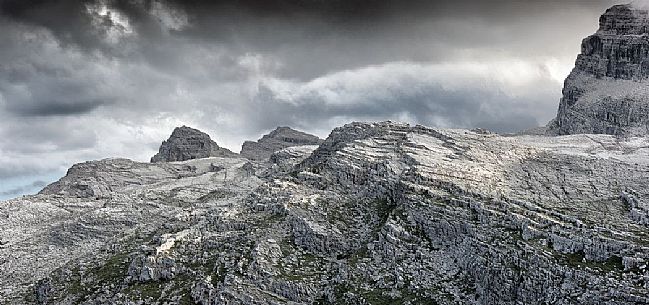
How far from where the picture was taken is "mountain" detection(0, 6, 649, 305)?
104125mm

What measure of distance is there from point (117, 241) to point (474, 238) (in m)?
102

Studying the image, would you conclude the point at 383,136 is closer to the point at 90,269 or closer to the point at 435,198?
the point at 435,198

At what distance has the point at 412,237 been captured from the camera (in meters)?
123

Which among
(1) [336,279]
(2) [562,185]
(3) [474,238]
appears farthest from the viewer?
(2) [562,185]

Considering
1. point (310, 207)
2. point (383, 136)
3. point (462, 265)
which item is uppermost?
point (383, 136)

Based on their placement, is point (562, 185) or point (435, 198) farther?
point (562, 185)

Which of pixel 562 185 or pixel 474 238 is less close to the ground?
pixel 562 185

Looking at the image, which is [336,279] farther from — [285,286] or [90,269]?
[90,269]

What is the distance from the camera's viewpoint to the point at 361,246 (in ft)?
430

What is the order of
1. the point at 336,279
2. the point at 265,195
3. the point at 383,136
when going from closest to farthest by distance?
the point at 336,279, the point at 265,195, the point at 383,136

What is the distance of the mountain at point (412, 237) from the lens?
10412 cm

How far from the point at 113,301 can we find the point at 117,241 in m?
44.6

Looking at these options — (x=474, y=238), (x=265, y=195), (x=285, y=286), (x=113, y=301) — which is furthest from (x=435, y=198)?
(x=113, y=301)

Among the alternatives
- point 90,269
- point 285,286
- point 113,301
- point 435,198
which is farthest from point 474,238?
point 90,269
